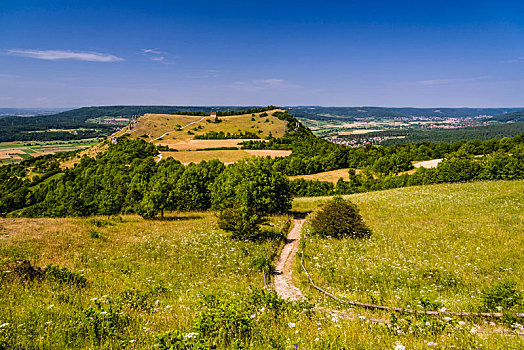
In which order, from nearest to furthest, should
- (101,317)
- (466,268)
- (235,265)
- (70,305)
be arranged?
(101,317), (70,305), (466,268), (235,265)

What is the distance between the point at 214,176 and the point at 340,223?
1355 inches

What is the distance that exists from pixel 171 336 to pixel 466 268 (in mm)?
16020

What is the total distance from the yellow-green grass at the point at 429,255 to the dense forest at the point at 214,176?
43.6 ft

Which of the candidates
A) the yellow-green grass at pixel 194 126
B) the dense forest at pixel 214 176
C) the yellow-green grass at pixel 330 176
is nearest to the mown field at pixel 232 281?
the dense forest at pixel 214 176

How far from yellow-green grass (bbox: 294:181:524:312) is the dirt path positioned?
0.73 metres

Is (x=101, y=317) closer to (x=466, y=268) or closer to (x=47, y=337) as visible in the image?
(x=47, y=337)

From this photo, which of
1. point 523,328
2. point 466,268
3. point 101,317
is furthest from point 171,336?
point 466,268

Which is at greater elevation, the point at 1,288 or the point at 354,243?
the point at 1,288

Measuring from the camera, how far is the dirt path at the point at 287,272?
12.9m

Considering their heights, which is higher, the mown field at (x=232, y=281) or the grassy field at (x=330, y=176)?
the mown field at (x=232, y=281)

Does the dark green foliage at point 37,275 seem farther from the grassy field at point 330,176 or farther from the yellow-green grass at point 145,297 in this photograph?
the grassy field at point 330,176

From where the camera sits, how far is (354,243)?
2053 cm

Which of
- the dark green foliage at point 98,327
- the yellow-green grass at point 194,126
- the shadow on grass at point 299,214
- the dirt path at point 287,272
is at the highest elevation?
the yellow-green grass at point 194,126

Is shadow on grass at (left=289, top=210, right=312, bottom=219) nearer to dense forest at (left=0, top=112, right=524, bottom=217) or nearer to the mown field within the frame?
dense forest at (left=0, top=112, right=524, bottom=217)
